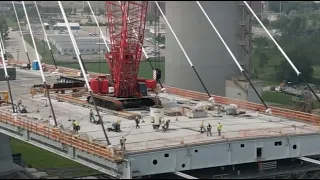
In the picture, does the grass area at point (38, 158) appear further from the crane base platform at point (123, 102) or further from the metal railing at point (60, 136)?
the metal railing at point (60, 136)

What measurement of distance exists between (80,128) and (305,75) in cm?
2176

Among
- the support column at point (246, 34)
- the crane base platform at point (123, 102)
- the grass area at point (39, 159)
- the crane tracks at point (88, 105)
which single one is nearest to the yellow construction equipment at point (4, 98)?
the crane tracks at point (88, 105)

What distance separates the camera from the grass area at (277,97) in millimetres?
45125

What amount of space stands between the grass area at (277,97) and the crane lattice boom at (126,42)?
16679mm

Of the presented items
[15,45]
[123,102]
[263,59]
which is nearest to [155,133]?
[123,102]

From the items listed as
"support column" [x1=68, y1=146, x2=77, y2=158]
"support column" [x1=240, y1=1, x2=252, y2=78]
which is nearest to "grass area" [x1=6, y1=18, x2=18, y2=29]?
"support column" [x1=240, y1=1, x2=252, y2=78]

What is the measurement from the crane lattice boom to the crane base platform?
0.39 metres

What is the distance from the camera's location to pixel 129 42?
3036 centimetres

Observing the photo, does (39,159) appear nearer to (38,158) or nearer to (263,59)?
(38,158)

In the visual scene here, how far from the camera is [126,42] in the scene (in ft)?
99.0

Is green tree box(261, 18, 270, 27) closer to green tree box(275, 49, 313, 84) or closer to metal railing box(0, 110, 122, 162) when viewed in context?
green tree box(275, 49, 313, 84)

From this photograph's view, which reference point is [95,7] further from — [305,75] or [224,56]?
[305,75]

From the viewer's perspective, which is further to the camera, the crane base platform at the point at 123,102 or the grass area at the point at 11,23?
the grass area at the point at 11,23

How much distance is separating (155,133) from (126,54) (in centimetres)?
703
